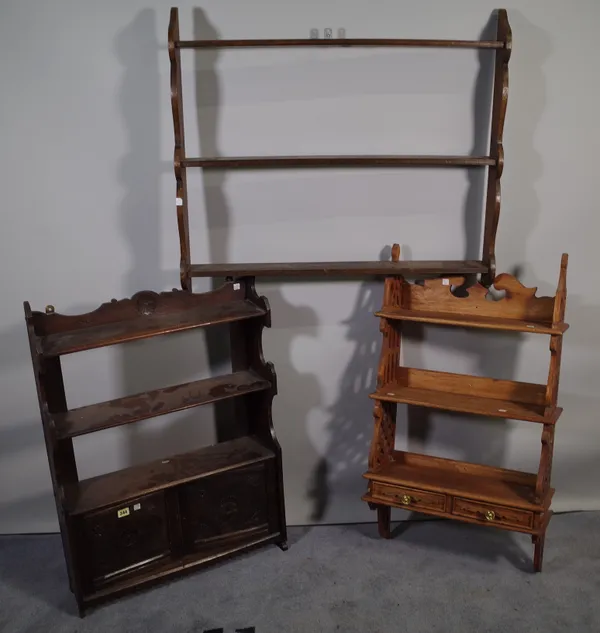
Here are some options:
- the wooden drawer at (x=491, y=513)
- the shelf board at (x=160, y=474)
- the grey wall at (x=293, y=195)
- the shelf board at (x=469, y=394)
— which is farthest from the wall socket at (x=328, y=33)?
the wooden drawer at (x=491, y=513)

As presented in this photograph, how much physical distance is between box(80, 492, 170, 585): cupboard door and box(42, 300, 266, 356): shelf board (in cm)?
65

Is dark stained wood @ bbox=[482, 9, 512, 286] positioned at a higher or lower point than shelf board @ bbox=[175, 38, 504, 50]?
lower

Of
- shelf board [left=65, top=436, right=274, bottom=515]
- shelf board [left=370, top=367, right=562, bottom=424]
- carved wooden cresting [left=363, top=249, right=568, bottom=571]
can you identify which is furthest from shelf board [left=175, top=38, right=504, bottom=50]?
shelf board [left=65, top=436, right=274, bottom=515]

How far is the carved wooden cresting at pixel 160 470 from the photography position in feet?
7.70

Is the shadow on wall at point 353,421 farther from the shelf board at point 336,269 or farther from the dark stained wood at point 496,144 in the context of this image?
the dark stained wood at point 496,144

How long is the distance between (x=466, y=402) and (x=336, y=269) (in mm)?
731

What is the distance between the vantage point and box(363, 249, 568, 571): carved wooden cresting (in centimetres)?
242

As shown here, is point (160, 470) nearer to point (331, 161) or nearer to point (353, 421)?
point (353, 421)

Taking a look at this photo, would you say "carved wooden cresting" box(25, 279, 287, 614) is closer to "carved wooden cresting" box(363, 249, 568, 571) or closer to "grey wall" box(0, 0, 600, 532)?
"grey wall" box(0, 0, 600, 532)

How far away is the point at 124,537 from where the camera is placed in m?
2.47

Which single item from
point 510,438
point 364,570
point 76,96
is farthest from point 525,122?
point 364,570

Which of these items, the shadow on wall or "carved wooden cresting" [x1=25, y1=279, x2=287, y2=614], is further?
the shadow on wall

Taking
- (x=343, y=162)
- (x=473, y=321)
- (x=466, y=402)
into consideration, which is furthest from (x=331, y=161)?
(x=466, y=402)

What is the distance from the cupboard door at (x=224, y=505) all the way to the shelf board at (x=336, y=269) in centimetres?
80
